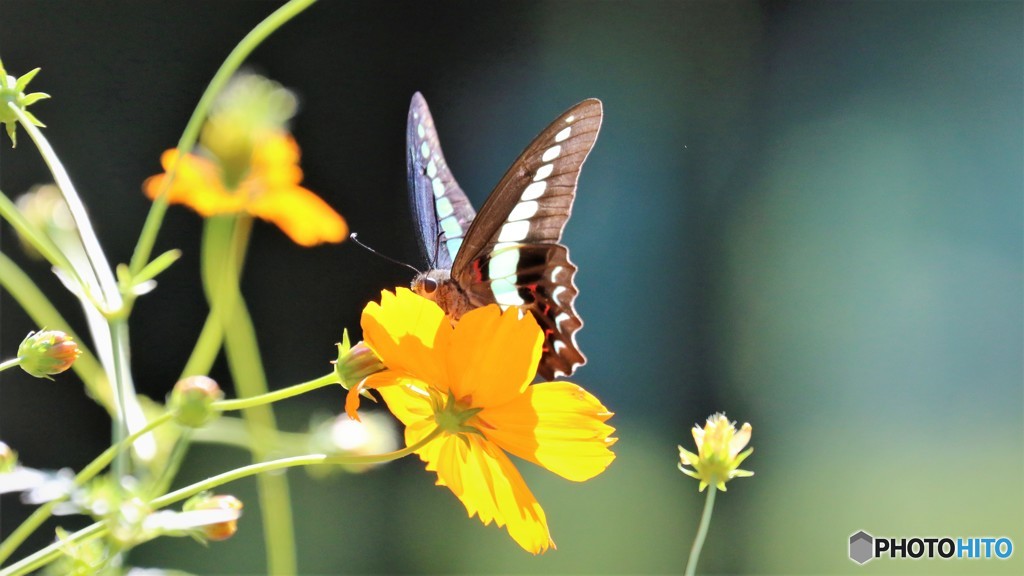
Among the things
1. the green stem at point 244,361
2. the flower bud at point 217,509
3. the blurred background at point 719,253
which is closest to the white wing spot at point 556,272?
the green stem at point 244,361

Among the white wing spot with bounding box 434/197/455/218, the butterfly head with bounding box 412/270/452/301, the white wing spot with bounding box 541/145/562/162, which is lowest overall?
the butterfly head with bounding box 412/270/452/301

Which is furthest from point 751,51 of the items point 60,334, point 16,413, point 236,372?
point 60,334

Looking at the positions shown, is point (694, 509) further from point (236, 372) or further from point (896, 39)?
point (236, 372)

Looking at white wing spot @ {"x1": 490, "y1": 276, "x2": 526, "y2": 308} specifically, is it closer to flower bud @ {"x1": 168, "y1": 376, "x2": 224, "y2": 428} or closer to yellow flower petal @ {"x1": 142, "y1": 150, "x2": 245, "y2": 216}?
yellow flower petal @ {"x1": 142, "y1": 150, "x2": 245, "y2": 216}

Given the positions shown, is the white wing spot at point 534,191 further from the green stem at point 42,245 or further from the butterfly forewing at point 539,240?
the green stem at point 42,245

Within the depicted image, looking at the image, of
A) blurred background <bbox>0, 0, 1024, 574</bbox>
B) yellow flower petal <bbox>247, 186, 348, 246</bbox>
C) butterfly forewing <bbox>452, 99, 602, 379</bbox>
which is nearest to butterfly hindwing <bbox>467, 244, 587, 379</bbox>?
butterfly forewing <bbox>452, 99, 602, 379</bbox>

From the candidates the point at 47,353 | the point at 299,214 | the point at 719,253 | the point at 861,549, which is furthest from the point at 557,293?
the point at 719,253
